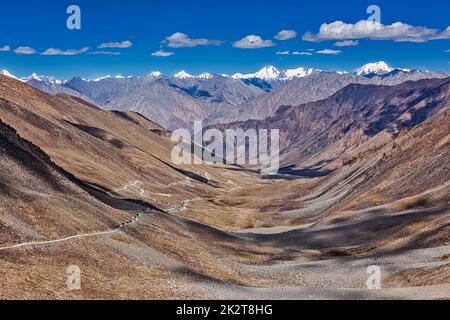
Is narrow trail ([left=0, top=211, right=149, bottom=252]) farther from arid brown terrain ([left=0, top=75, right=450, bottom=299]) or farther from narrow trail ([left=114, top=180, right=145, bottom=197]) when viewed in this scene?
narrow trail ([left=114, top=180, right=145, bottom=197])

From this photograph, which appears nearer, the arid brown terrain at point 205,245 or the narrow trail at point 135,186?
the arid brown terrain at point 205,245

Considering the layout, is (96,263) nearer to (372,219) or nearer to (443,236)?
(443,236)

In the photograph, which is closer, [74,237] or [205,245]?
[74,237]

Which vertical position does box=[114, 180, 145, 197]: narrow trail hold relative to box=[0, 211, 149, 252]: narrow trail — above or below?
below

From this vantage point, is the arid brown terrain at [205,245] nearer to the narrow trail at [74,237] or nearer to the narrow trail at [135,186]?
the narrow trail at [74,237]

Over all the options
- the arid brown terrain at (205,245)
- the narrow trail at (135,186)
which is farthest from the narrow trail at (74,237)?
the narrow trail at (135,186)

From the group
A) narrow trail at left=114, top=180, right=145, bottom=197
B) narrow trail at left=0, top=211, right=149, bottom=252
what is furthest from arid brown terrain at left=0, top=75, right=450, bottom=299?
narrow trail at left=114, top=180, right=145, bottom=197

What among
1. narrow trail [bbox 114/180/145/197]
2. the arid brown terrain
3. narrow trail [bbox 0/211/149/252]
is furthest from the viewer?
narrow trail [bbox 114/180/145/197]

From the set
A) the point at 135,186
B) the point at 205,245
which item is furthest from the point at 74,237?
the point at 135,186

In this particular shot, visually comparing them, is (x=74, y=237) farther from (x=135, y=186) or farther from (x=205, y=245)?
(x=135, y=186)

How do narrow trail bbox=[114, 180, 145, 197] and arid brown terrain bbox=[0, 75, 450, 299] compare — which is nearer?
arid brown terrain bbox=[0, 75, 450, 299]
